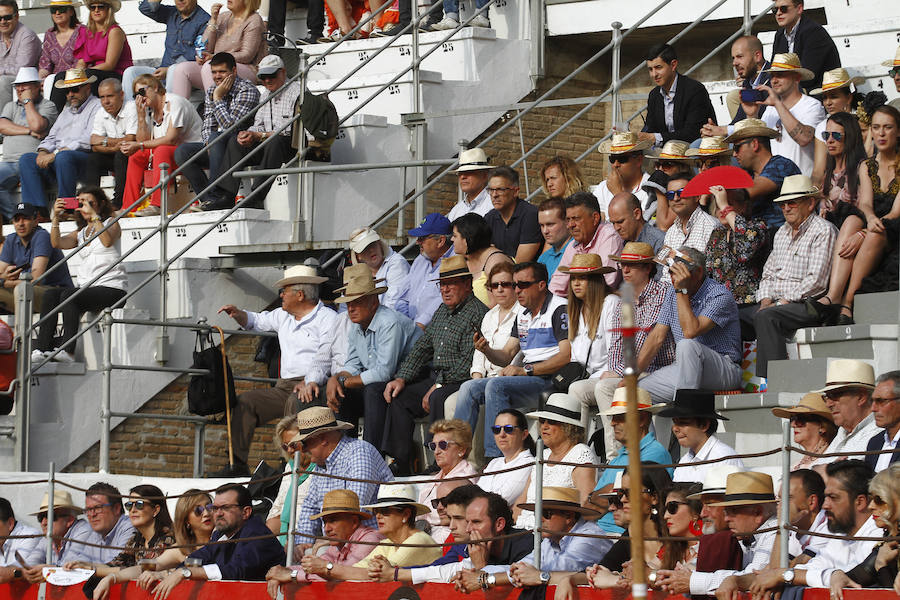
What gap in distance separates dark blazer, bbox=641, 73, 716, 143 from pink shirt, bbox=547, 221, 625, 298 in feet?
5.91

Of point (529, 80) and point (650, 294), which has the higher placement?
point (529, 80)

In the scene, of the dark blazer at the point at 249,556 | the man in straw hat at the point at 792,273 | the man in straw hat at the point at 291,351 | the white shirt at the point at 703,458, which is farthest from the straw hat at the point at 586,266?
the man in straw hat at the point at 291,351

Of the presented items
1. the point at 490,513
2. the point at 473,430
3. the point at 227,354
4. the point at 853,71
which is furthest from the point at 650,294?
the point at 227,354

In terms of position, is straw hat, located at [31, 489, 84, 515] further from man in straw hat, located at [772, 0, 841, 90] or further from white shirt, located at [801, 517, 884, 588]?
man in straw hat, located at [772, 0, 841, 90]

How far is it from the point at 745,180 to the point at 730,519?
366 centimetres

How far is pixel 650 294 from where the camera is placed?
10.4 m

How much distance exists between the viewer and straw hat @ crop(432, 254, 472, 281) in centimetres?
1145

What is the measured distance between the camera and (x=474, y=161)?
42.6ft

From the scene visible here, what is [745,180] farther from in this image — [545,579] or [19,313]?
[19,313]

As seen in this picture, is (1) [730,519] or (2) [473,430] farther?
(2) [473,430]

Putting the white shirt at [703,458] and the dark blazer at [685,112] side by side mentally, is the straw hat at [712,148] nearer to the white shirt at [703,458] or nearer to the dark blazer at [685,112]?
the dark blazer at [685,112]

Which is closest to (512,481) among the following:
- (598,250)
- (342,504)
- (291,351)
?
(342,504)

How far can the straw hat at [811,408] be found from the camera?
8781mm

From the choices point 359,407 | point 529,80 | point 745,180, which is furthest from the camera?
point 529,80
